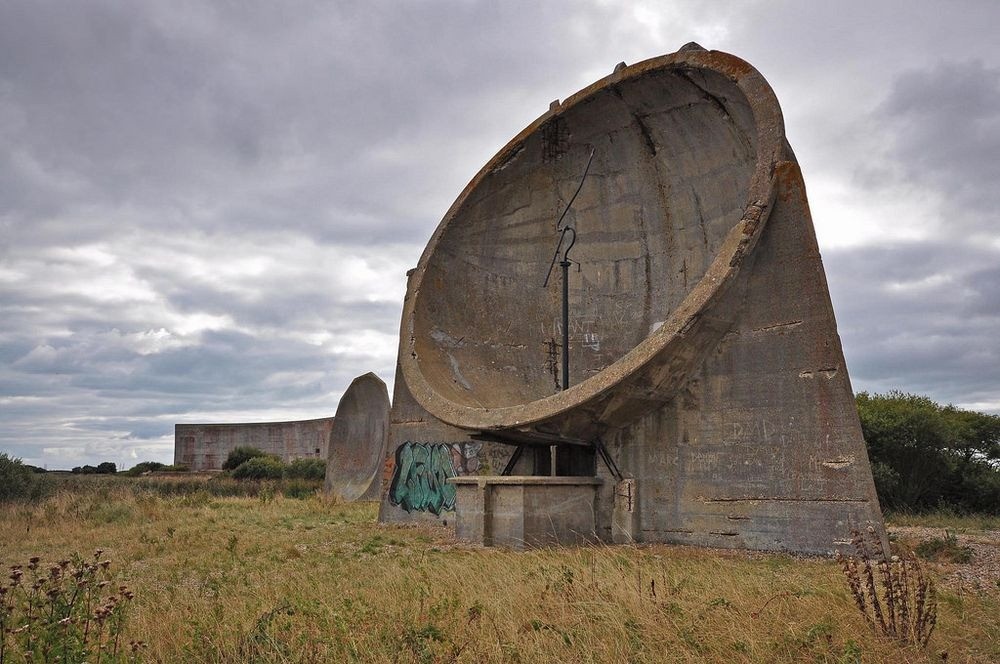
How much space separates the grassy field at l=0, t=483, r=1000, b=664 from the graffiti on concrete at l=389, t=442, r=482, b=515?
3700 mm

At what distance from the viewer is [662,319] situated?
43.0 ft

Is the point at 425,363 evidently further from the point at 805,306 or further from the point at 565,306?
the point at 805,306

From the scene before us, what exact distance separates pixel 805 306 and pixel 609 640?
6706 mm

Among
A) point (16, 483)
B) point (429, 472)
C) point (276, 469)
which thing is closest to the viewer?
point (429, 472)

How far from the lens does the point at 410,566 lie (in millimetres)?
8680

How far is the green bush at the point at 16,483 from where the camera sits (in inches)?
741

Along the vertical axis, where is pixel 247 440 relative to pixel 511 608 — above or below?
above

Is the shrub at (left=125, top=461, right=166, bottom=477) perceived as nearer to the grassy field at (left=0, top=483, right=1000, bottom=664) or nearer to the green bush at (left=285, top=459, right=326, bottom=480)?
the green bush at (left=285, top=459, right=326, bottom=480)

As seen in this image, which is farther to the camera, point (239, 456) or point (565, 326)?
point (239, 456)

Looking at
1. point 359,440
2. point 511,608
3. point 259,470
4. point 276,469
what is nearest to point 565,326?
point 511,608

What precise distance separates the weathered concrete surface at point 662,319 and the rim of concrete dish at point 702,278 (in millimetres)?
29

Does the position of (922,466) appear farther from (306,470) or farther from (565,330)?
(306,470)

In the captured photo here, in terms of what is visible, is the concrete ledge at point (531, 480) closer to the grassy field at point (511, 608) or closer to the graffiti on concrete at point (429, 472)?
the grassy field at point (511, 608)

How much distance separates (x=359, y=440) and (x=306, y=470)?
8.89 m
